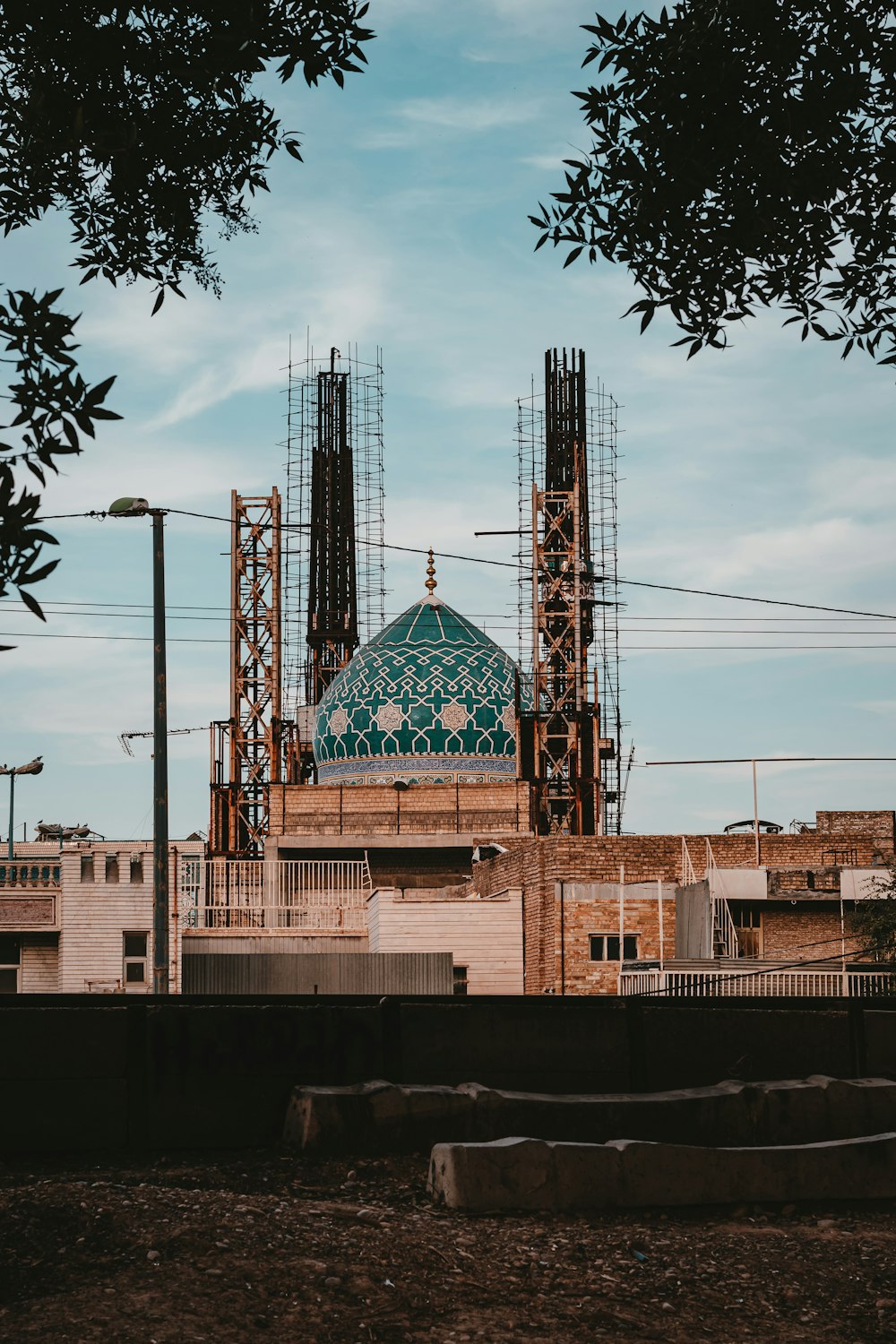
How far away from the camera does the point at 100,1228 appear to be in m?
7.37

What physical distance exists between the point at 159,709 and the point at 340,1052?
39.6 ft

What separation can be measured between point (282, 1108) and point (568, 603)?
4459 centimetres

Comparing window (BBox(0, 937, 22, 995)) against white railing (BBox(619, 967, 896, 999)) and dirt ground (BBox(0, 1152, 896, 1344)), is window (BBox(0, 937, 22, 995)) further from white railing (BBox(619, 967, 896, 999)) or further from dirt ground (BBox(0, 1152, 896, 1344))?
dirt ground (BBox(0, 1152, 896, 1344))

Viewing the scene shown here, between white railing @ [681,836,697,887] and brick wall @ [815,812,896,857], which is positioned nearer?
white railing @ [681,836,697,887]

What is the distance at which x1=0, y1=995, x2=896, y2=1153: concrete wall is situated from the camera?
31.9ft

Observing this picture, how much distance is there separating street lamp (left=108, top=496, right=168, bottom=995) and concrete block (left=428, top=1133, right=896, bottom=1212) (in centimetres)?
1282

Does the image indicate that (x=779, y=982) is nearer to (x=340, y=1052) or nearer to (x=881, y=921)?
(x=881, y=921)

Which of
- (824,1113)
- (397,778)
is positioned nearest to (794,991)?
(824,1113)

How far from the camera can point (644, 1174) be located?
851 cm

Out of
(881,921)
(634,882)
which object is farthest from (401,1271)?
(634,882)

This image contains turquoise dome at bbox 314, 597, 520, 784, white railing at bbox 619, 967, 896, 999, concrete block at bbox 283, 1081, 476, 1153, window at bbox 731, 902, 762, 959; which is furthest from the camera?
turquoise dome at bbox 314, 597, 520, 784

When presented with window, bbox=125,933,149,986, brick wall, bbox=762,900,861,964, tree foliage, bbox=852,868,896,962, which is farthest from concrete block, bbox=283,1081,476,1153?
window, bbox=125,933,149,986

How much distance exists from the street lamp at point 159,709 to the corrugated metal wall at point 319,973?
7.69 meters

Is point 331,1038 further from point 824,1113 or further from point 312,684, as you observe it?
point 312,684
